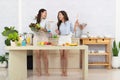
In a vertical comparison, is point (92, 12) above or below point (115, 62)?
above

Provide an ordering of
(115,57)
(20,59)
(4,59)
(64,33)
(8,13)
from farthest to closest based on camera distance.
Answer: (8,13), (4,59), (115,57), (64,33), (20,59)

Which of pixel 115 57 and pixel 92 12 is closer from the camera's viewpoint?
pixel 115 57

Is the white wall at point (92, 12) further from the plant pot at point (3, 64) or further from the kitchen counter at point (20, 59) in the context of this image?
the kitchen counter at point (20, 59)

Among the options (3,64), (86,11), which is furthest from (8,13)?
(86,11)

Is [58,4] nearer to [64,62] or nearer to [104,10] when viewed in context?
[104,10]

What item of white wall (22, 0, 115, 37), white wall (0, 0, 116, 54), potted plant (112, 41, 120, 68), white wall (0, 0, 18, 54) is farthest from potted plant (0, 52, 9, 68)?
potted plant (112, 41, 120, 68)

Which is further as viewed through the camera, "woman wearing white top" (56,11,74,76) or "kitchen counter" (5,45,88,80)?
"woman wearing white top" (56,11,74,76)

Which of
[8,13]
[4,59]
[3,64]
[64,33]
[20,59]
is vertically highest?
[8,13]

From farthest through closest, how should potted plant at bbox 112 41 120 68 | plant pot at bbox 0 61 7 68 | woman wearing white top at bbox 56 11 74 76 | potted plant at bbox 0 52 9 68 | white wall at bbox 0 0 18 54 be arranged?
1. white wall at bbox 0 0 18 54
2. plant pot at bbox 0 61 7 68
3. potted plant at bbox 0 52 9 68
4. potted plant at bbox 112 41 120 68
5. woman wearing white top at bbox 56 11 74 76

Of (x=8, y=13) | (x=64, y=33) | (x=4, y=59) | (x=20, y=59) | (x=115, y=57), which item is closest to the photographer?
(x=20, y=59)

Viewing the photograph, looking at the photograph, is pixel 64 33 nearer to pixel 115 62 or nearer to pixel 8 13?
pixel 115 62

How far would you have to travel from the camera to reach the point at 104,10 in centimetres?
779

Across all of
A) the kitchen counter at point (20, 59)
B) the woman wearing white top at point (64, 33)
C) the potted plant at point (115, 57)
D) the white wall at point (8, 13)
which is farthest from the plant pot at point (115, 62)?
the white wall at point (8, 13)

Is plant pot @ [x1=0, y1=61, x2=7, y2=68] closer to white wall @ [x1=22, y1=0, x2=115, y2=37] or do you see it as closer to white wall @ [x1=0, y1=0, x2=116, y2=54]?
white wall @ [x1=0, y1=0, x2=116, y2=54]
